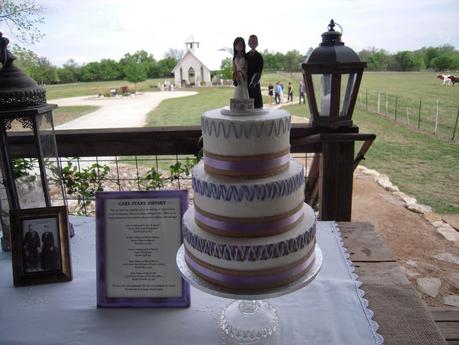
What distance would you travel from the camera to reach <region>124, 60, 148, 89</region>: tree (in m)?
15.0

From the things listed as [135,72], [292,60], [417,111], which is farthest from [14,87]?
[135,72]

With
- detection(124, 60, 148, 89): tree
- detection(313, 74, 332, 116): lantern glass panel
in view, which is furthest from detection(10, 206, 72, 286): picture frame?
detection(124, 60, 148, 89): tree

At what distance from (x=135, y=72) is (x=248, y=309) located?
15788 mm

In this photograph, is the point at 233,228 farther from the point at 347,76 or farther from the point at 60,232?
the point at 347,76

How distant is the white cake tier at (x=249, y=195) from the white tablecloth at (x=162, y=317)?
24 cm

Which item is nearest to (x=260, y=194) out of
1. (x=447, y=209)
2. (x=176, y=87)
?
(x=447, y=209)

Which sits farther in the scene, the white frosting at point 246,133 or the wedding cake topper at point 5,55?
the wedding cake topper at point 5,55

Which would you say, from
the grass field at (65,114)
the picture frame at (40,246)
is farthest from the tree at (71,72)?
the picture frame at (40,246)

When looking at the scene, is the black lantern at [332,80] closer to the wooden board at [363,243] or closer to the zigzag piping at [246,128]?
the wooden board at [363,243]

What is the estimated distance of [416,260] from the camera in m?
2.47

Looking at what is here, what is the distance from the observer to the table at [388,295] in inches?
26.7

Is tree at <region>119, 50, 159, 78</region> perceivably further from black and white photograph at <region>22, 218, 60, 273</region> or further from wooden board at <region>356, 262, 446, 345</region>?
wooden board at <region>356, 262, 446, 345</region>

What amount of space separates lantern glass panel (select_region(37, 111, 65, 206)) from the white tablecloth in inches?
10.0

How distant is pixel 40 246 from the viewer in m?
0.89
